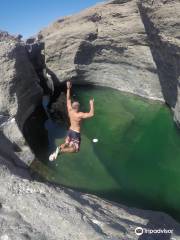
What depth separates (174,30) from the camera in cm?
1271

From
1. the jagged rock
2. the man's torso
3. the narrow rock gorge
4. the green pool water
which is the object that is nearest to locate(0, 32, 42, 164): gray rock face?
the narrow rock gorge

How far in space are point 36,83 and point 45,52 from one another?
15.6 feet

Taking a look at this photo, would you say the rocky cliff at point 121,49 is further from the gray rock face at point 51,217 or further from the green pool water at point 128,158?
the gray rock face at point 51,217

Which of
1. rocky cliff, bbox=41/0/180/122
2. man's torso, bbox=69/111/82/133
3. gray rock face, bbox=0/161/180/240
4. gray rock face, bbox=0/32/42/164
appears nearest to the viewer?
gray rock face, bbox=0/161/180/240

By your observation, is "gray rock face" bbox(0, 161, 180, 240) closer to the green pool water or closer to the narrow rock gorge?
the narrow rock gorge

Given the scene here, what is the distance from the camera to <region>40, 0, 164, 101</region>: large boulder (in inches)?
715

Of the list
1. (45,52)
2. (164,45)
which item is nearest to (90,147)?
(164,45)

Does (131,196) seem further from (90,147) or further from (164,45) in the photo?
(164,45)

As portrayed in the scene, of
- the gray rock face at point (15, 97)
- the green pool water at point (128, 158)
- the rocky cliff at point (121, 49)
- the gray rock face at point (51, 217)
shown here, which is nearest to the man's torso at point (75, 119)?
the gray rock face at point (15, 97)

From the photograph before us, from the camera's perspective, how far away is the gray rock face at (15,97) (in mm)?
11648

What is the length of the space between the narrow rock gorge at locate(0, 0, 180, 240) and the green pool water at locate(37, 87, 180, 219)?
120cm

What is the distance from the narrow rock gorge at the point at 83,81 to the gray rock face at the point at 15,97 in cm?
4

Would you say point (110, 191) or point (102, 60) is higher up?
point (102, 60)

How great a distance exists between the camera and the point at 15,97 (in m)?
14.1
